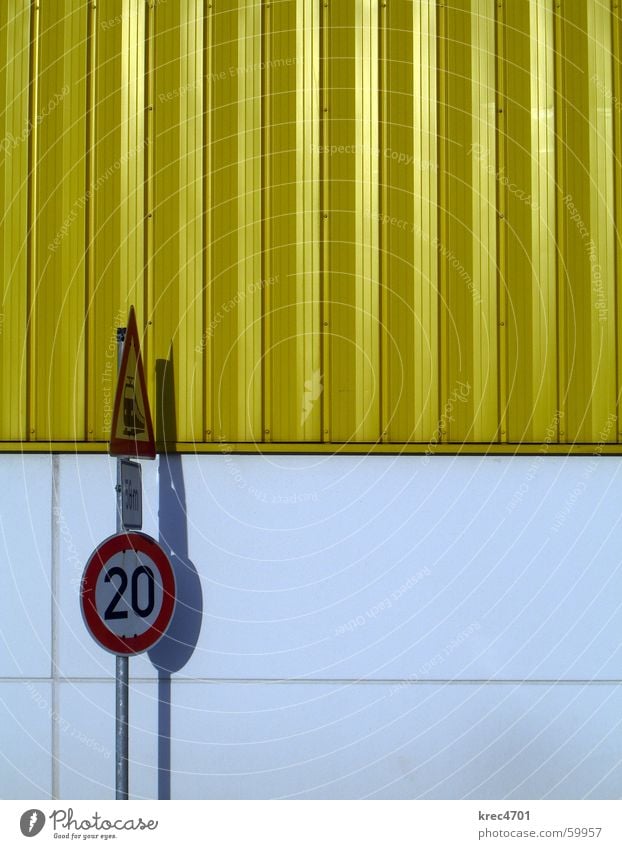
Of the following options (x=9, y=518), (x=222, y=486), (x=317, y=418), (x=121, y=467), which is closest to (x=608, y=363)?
(x=317, y=418)

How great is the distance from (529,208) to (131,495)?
2855mm

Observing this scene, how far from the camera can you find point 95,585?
210 inches

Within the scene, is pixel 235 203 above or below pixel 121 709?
above

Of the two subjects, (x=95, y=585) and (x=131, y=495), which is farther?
(x=131, y=495)

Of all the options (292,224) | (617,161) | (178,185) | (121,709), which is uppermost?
(617,161)

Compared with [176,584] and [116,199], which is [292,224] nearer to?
[116,199]

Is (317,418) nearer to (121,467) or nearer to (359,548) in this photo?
(359,548)

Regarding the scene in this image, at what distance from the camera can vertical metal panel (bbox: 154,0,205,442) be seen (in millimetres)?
6391

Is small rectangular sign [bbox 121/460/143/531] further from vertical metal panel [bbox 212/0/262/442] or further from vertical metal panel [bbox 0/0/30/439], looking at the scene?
vertical metal panel [bbox 0/0/30/439]

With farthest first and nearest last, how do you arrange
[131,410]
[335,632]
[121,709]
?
[335,632] → [131,410] → [121,709]

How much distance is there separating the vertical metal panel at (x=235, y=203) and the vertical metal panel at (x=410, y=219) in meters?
0.75

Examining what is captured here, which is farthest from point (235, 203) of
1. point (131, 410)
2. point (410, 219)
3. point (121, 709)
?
point (121, 709)

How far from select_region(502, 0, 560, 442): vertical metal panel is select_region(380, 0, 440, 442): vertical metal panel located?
398mm

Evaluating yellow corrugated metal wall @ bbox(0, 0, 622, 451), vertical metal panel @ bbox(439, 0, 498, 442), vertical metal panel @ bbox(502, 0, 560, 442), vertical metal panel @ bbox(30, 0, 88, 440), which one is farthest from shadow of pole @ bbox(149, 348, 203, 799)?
vertical metal panel @ bbox(502, 0, 560, 442)
